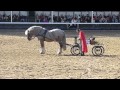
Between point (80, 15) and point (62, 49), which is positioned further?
Answer: point (80, 15)

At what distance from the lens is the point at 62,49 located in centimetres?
1545

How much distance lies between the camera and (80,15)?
32781 millimetres

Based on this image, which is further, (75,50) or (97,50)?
(97,50)
